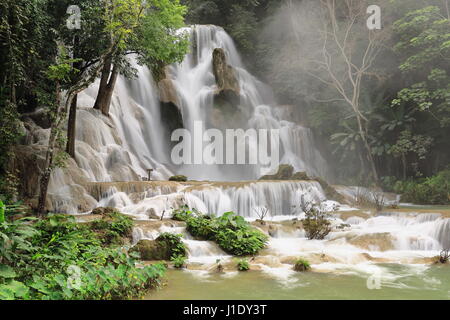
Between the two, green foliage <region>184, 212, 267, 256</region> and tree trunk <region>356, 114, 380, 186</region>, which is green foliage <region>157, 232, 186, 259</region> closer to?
green foliage <region>184, 212, 267, 256</region>

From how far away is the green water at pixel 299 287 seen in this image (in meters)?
4.95

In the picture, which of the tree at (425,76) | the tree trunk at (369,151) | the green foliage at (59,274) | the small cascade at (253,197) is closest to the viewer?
the green foliage at (59,274)

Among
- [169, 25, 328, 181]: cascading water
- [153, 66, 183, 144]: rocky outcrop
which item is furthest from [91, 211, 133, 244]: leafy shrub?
[153, 66, 183, 144]: rocky outcrop

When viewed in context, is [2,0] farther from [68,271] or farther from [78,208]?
[68,271]

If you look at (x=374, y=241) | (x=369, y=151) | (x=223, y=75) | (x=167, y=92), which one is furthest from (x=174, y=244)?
(x=223, y=75)

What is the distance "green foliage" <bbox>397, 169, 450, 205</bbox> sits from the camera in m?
16.0

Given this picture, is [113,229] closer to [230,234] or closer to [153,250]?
[153,250]

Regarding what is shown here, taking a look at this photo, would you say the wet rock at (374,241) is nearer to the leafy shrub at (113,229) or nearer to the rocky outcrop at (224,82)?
the leafy shrub at (113,229)

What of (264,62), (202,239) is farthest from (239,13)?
(202,239)

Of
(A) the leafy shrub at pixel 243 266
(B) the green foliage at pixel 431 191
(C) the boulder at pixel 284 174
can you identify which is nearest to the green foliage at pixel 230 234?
(A) the leafy shrub at pixel 243 266

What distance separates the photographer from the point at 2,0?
29.1 ft

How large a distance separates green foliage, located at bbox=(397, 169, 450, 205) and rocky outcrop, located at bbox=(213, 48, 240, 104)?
11.0 m

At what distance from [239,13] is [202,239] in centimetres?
2454

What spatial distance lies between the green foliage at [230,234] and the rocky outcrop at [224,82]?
1410cm
